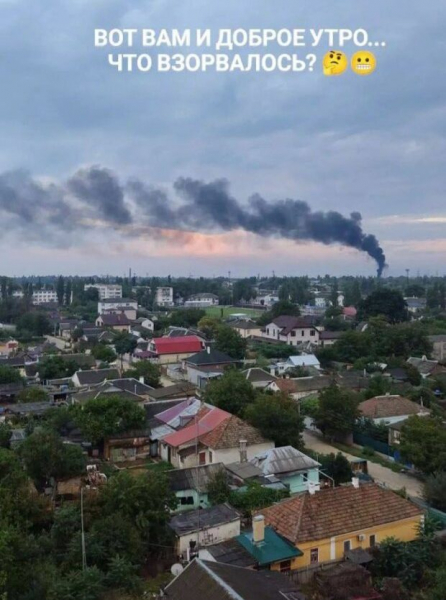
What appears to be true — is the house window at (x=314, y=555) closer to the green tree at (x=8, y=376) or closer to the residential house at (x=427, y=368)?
the residential house at (x=427, y=368)

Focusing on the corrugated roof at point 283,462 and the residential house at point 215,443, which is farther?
the residential house at point 215,443

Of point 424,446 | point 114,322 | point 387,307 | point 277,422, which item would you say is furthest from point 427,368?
point 114,322

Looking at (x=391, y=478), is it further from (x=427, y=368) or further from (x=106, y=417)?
(x=427, y=368)

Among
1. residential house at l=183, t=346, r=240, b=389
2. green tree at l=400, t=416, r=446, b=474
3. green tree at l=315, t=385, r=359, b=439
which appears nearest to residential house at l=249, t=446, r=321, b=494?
green tree at l=400, t=416, r=446, b=474

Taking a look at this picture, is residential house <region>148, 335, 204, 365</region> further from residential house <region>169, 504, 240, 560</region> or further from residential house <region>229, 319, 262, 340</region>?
residential house <region>169, 504, 240, 560</region>

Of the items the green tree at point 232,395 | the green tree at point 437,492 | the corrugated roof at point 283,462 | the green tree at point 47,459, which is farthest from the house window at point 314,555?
the green tree at point 232,395

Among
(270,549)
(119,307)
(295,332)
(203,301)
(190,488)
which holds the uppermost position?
(119,307)
